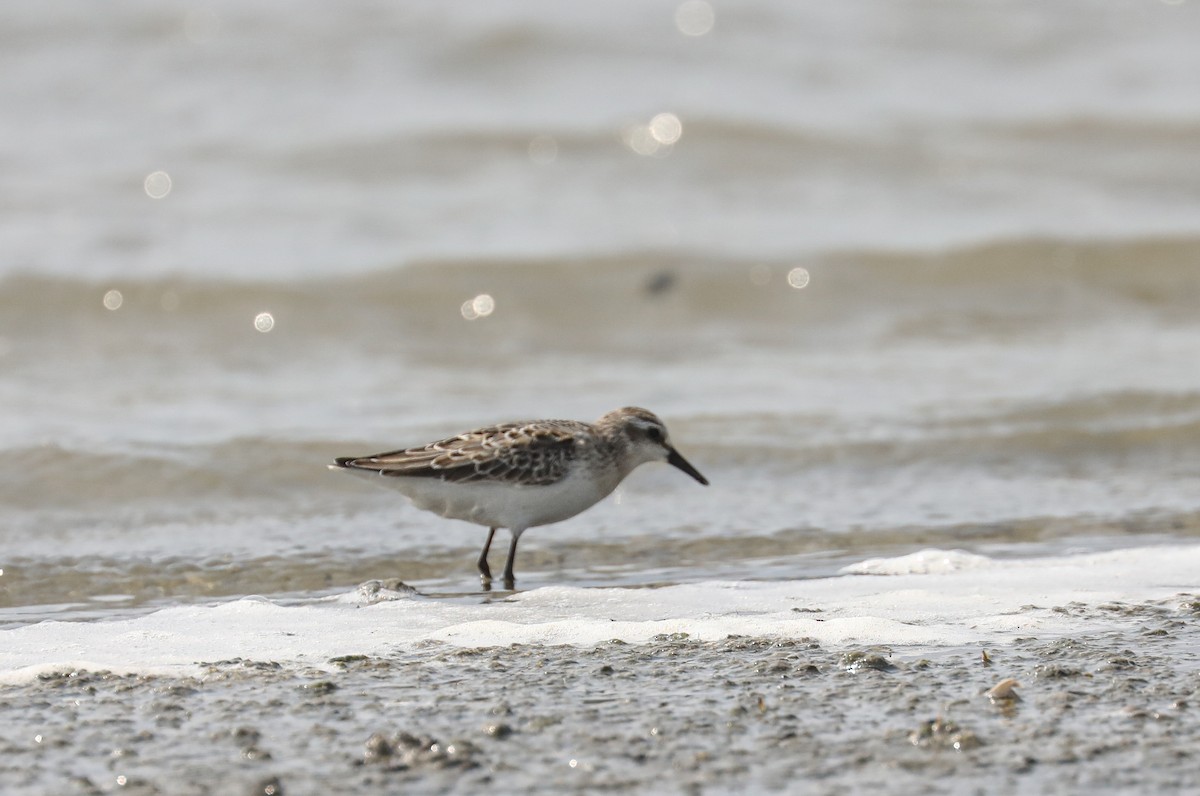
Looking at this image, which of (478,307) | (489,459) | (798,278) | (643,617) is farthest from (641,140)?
(643,617)

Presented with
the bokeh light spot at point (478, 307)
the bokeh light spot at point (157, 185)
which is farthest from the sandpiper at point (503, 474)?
the bokeh light spot at point (157, 185)

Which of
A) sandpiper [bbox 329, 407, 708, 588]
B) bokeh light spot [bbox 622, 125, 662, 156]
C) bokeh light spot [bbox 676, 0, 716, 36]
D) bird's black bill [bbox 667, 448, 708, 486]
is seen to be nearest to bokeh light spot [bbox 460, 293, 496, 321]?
bokeh light spot [bbox 622, 125, 662, 156]

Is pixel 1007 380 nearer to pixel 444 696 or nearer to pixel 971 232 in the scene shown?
pixel 971 232

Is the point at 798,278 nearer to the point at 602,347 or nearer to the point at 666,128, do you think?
the point at 602,347

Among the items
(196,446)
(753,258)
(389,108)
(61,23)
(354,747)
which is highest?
(61,23)

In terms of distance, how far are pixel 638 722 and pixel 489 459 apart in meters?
2.38

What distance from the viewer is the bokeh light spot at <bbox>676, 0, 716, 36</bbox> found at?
1673cm

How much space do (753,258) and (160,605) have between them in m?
7.00

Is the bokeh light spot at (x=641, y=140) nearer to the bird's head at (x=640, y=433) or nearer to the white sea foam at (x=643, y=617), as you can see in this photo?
the bird's head at (x=640, y=433)

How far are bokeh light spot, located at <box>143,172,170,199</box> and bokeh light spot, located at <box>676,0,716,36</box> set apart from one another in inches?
237

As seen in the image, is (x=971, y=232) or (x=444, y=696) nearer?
(x=444, y=696)

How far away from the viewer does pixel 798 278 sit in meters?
11.5

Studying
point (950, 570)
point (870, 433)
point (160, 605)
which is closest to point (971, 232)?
point (870, 433)

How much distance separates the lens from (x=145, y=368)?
9773 millimetres
